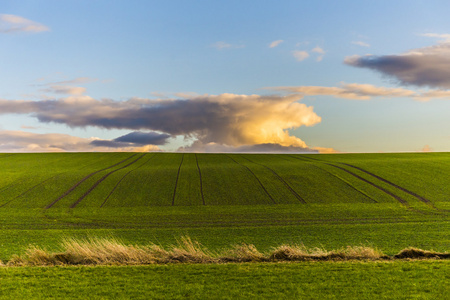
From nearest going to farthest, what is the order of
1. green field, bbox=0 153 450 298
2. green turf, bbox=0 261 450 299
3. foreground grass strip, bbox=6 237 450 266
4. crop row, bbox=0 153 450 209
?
1. green turf, bbox=0 261 450 299
2. foreground grass strip, bbox=6 237 450 266
3. green field, bbox=0 153 450 298
4. crop row, bbox=0 153 450 209

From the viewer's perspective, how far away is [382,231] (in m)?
27.4

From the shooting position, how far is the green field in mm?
25500

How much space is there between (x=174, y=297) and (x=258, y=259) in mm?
5908

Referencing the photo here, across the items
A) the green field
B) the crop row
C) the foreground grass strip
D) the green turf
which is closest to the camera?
the green turf

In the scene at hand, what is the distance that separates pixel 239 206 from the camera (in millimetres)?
38062

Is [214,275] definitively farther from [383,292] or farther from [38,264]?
[38,264]

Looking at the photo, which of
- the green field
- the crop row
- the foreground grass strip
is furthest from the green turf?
the crop row

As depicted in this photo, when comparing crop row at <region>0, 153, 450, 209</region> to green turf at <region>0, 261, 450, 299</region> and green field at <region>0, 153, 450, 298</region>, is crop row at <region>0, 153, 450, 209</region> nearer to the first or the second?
green field at <region>0, 153, 450, 298</region>

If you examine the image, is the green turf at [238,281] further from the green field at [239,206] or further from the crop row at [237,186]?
the crop row at [237,186]

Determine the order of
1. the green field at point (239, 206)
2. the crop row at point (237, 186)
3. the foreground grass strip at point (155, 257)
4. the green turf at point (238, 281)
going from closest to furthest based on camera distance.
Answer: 1. the green turf at point (238, 281)
2. the foreground grass strip at point (155, 257)
3. the green field at point (239, 206)
4. the crop row at point (237, 186)

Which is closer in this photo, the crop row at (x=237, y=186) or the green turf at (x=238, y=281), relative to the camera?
the green turf at (x=238, y=281)

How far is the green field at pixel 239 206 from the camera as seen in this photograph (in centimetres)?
2550

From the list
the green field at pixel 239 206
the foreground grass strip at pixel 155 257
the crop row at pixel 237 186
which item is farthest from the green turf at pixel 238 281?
the crop row at pixel 237 186

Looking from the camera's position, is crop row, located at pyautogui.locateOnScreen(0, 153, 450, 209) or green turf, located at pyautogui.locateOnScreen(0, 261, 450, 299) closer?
green turf, located at pyautogui.locateOnScreen(0, 261, 450, 299)
